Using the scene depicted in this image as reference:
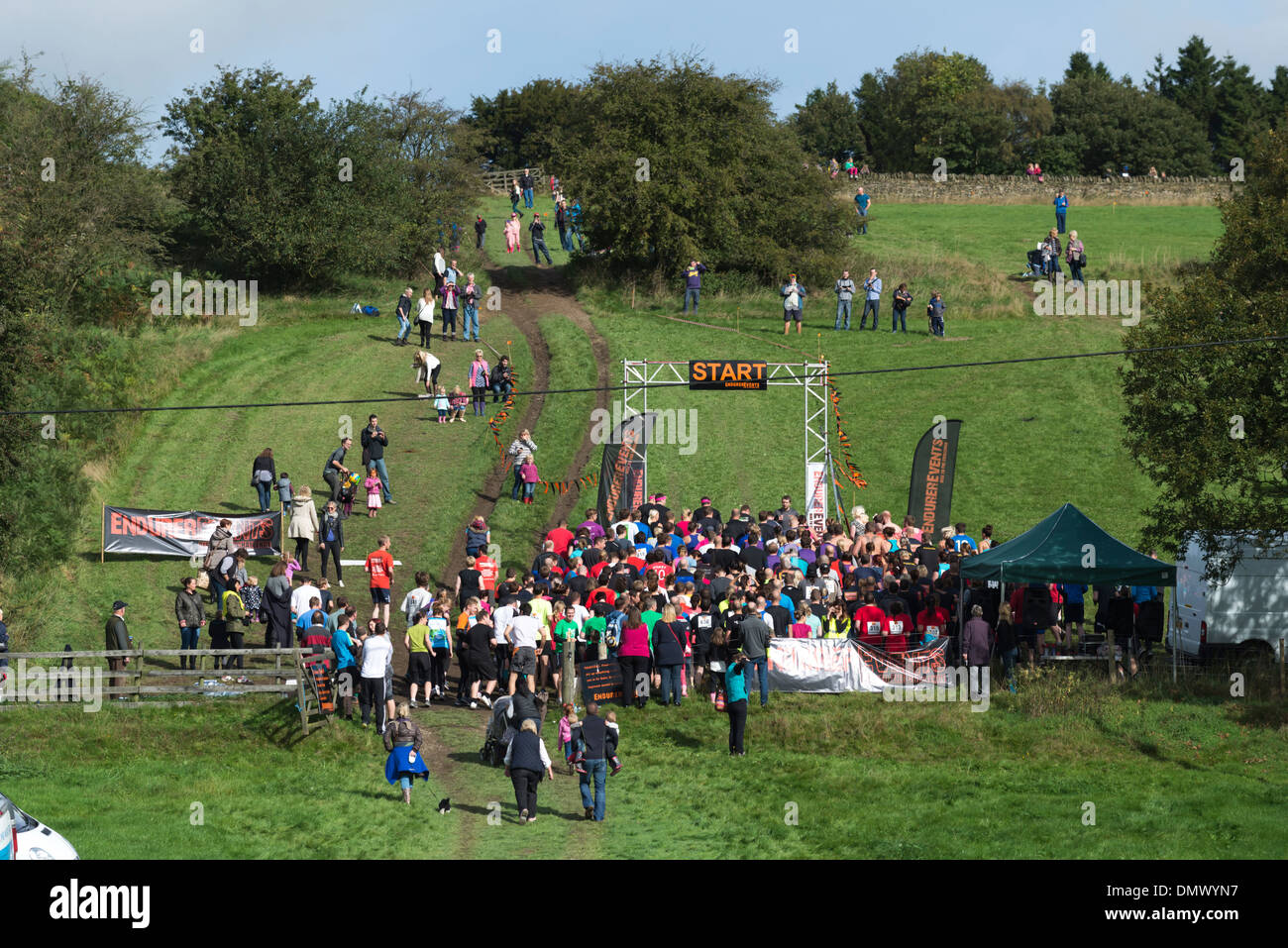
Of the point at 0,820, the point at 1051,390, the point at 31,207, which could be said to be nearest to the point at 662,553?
the point at 0,820

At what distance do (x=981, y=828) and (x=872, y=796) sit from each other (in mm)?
1705

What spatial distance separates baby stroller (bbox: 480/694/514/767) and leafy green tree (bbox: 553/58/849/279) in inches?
1171

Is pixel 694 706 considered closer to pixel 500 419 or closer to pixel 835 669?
pixel 835 669

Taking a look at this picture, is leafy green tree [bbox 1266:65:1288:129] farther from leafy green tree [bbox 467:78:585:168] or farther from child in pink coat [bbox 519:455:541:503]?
child in pink coat [bbox 519:455:541:503]

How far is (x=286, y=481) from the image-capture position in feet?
98.4

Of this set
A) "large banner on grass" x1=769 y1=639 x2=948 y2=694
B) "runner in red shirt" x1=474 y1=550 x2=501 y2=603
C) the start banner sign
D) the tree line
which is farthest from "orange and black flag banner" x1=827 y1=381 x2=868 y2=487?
the tree line

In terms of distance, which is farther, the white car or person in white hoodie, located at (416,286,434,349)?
person in white hoodie, located at (416,286,434,349)

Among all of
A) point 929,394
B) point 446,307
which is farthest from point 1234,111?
point 446,307

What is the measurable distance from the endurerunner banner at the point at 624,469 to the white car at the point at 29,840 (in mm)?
17902

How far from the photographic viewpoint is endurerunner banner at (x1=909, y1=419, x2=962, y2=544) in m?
30.6

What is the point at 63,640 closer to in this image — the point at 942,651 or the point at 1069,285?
the point at 942,651

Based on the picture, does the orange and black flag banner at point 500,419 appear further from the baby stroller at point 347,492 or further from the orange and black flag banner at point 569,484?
the baby stroller at point 347,492

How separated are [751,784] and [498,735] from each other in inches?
134

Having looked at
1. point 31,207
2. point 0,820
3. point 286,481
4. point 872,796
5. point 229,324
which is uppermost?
point 31,207
